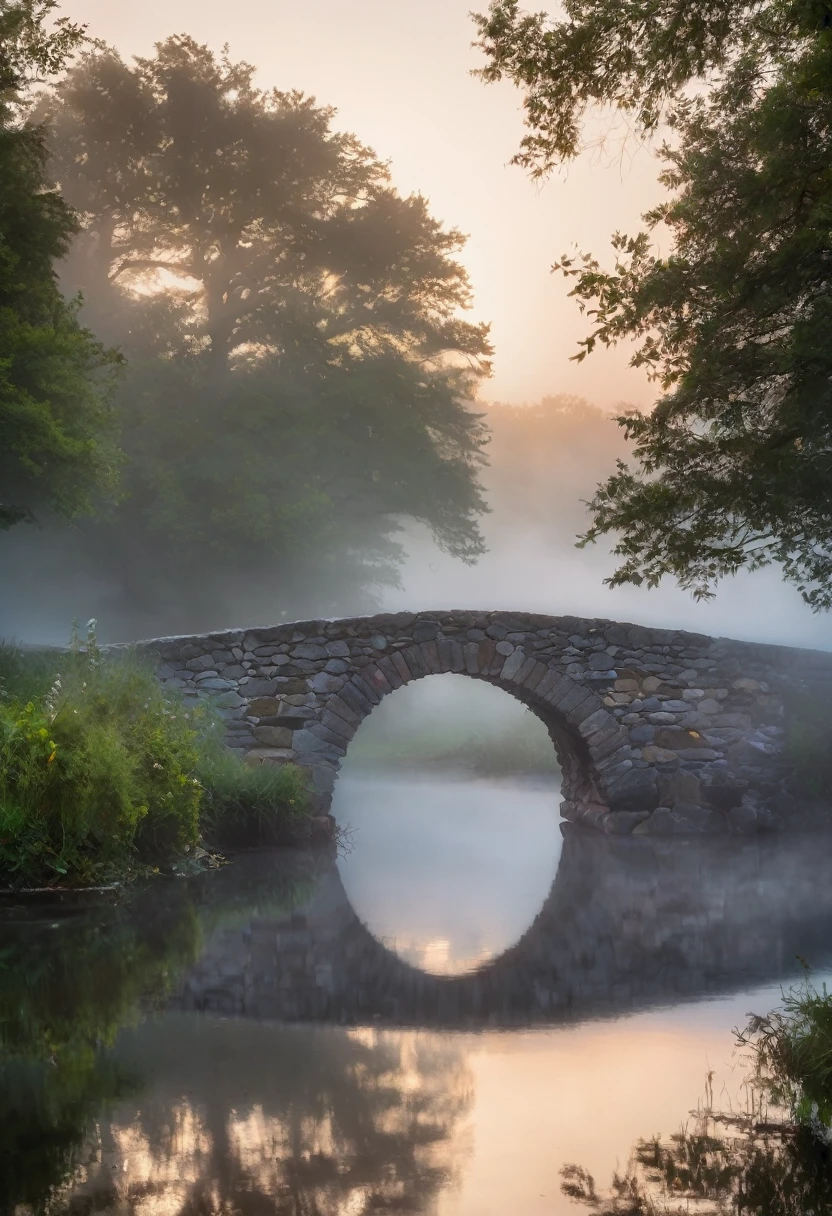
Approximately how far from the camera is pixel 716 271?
8000 millimetres

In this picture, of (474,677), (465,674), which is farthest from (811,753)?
(465,674)

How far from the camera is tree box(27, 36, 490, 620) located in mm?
25953

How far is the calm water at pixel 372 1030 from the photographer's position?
419 cm

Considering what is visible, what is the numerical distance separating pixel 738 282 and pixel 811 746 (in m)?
9.60

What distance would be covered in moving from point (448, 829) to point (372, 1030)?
31.8 feet

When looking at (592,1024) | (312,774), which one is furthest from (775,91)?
(312,774)

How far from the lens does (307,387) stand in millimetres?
27828

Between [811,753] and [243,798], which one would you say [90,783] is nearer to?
[243,798]

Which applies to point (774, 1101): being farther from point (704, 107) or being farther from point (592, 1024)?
point (704, 107)

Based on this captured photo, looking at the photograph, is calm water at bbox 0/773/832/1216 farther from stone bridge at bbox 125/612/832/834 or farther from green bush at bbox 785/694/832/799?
green bush at bbox 785/694/832/799

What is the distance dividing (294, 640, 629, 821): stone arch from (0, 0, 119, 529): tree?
3.85 meters

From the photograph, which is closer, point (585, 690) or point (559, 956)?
point (559, 956)

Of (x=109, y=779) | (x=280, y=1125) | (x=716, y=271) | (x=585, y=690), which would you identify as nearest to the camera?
(x=280, y=1125)

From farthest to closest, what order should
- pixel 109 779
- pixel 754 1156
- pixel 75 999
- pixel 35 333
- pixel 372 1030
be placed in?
1. pixel 35 333
2. pixel 109 779
3. pixel 75 999
4. pixel 372 1030
5. pixel 754 1156
